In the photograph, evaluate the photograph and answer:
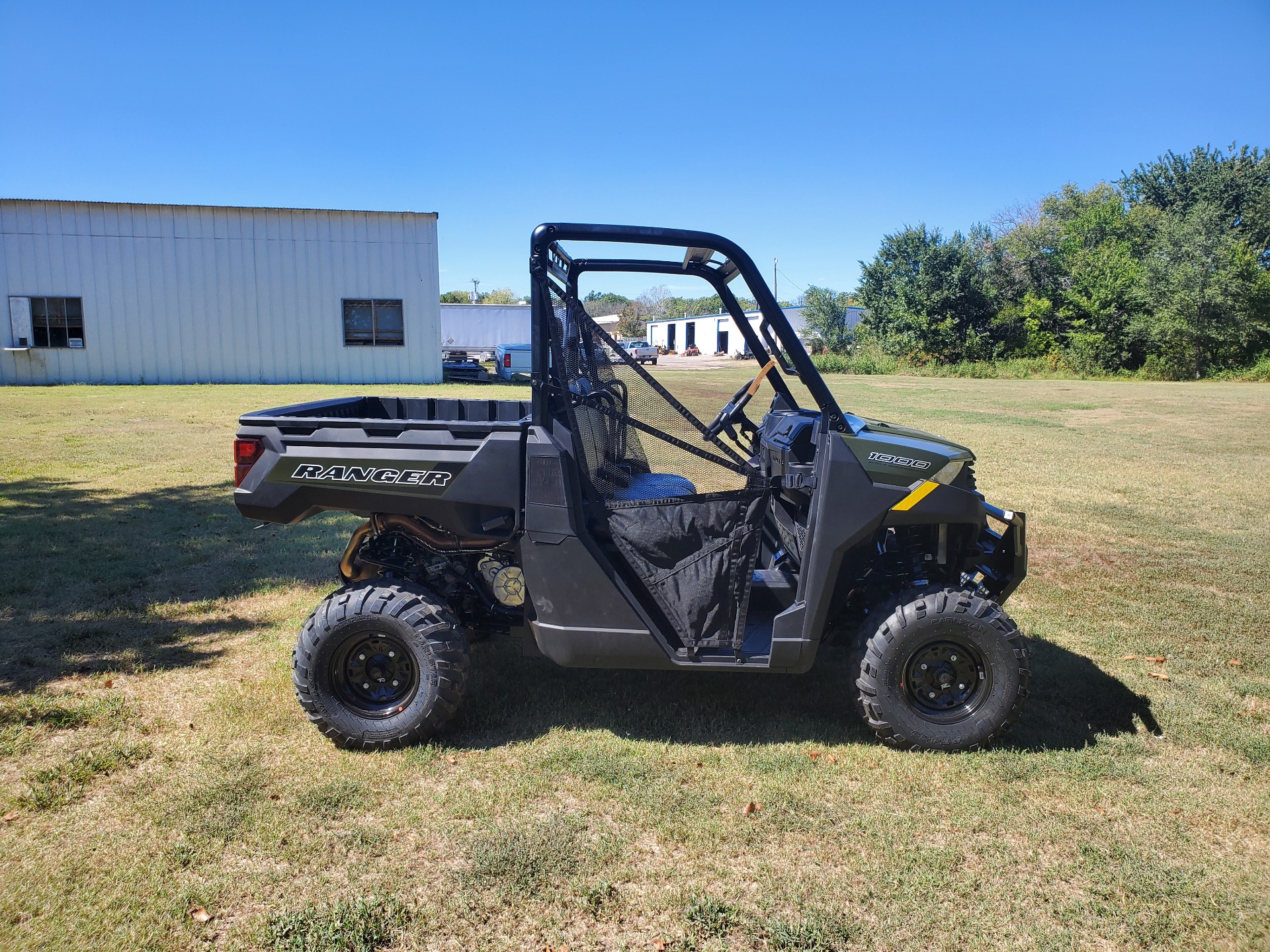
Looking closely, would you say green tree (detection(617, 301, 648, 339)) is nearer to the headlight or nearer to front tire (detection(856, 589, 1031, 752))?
the headlight

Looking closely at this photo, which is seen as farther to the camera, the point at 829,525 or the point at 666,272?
the point at 666,272

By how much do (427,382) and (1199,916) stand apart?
25108mm

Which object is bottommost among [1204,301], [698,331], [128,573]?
[128,573]

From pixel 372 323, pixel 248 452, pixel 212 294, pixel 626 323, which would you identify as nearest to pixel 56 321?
pixel 212 294

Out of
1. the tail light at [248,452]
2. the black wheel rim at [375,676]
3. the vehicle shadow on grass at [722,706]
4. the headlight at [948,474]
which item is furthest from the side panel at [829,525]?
the tail light at [248,452]

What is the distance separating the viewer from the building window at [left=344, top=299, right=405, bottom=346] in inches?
991

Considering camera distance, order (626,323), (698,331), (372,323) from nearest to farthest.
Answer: (626,323), (372,323), (698,331)

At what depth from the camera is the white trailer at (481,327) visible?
42.2 meters

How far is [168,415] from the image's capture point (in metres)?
15.8

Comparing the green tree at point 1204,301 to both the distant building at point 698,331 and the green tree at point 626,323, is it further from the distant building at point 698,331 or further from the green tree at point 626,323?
the distant building at point 698,331

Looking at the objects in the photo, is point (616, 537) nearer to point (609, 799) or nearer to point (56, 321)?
point (609, 799)

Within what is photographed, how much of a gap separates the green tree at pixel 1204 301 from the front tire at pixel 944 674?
38.9 metres

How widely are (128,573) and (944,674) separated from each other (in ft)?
17.7

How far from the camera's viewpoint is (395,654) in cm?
378
